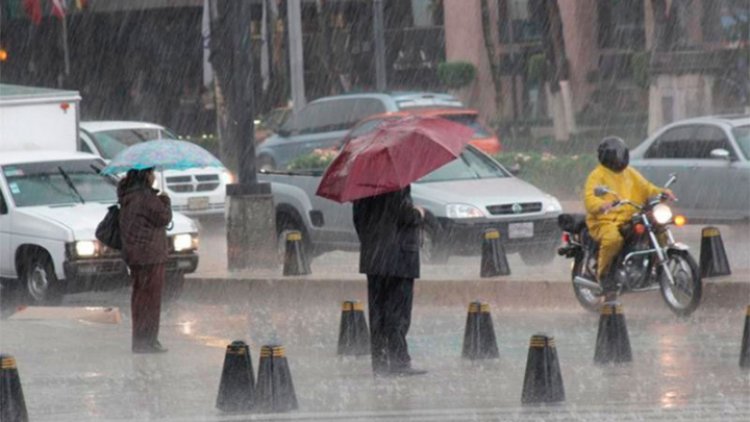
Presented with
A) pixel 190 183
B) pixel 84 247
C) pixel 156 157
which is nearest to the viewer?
pixel 156 157

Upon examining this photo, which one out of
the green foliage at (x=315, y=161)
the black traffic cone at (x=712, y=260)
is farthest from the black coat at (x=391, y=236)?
the green foliage at (x=315, y=161)

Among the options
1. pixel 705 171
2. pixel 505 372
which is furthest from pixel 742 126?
pixel 505 372

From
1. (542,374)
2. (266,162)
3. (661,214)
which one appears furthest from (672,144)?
(542,374)

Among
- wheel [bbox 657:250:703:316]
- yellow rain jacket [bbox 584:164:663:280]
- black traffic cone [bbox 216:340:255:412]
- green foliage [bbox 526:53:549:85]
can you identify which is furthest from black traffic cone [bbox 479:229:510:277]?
green foliage [bbox 526:53:549:85]

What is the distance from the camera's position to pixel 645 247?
15172mm

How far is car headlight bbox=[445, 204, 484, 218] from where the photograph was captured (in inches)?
739

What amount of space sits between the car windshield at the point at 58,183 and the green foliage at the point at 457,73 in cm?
2946

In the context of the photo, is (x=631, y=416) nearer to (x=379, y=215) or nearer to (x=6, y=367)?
(x=379, y=215)

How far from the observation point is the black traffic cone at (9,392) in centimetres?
1070

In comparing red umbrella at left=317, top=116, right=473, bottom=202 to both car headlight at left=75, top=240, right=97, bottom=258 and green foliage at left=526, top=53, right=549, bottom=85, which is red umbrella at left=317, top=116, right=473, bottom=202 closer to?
car headlight at left=75, top=240, right=97, bottom=258

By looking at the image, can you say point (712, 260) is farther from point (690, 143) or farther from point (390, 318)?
point (690, 143)

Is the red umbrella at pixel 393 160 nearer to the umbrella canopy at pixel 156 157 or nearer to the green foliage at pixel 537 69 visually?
the umbrella canopy at pixel 156 157

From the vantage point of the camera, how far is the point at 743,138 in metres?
21.7

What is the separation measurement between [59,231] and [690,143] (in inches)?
331
